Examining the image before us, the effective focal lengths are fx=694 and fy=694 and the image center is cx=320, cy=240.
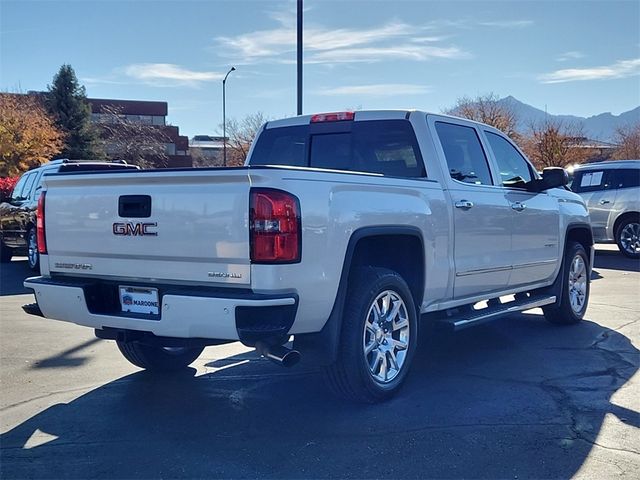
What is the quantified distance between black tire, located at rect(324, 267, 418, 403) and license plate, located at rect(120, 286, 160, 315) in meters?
1.20

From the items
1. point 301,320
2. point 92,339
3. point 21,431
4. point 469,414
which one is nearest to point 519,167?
point 469,414

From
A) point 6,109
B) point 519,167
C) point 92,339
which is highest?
point 6,109

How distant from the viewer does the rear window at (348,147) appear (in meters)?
5.73

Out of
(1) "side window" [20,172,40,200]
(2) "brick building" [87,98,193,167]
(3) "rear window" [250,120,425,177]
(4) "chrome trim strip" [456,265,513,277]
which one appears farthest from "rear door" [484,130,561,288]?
(2) "brick building" [87,98,193,167]

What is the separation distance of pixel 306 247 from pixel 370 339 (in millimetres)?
1090

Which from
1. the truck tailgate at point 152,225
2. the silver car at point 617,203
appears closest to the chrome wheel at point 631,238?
the silver car at point 617,203

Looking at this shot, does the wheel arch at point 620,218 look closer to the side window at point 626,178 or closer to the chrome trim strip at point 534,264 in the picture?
the side window at point 626,178

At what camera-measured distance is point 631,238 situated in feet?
47.3

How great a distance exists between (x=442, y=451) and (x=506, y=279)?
278cm

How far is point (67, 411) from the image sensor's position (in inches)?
185

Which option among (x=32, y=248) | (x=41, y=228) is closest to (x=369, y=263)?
(x=41, y=228)

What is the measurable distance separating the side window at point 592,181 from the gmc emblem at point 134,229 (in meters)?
12.7

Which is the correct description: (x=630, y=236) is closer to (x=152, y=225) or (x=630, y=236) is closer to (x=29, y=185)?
(x=29, y=185)

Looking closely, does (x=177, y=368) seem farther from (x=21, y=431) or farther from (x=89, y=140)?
(x=89, y=140)
